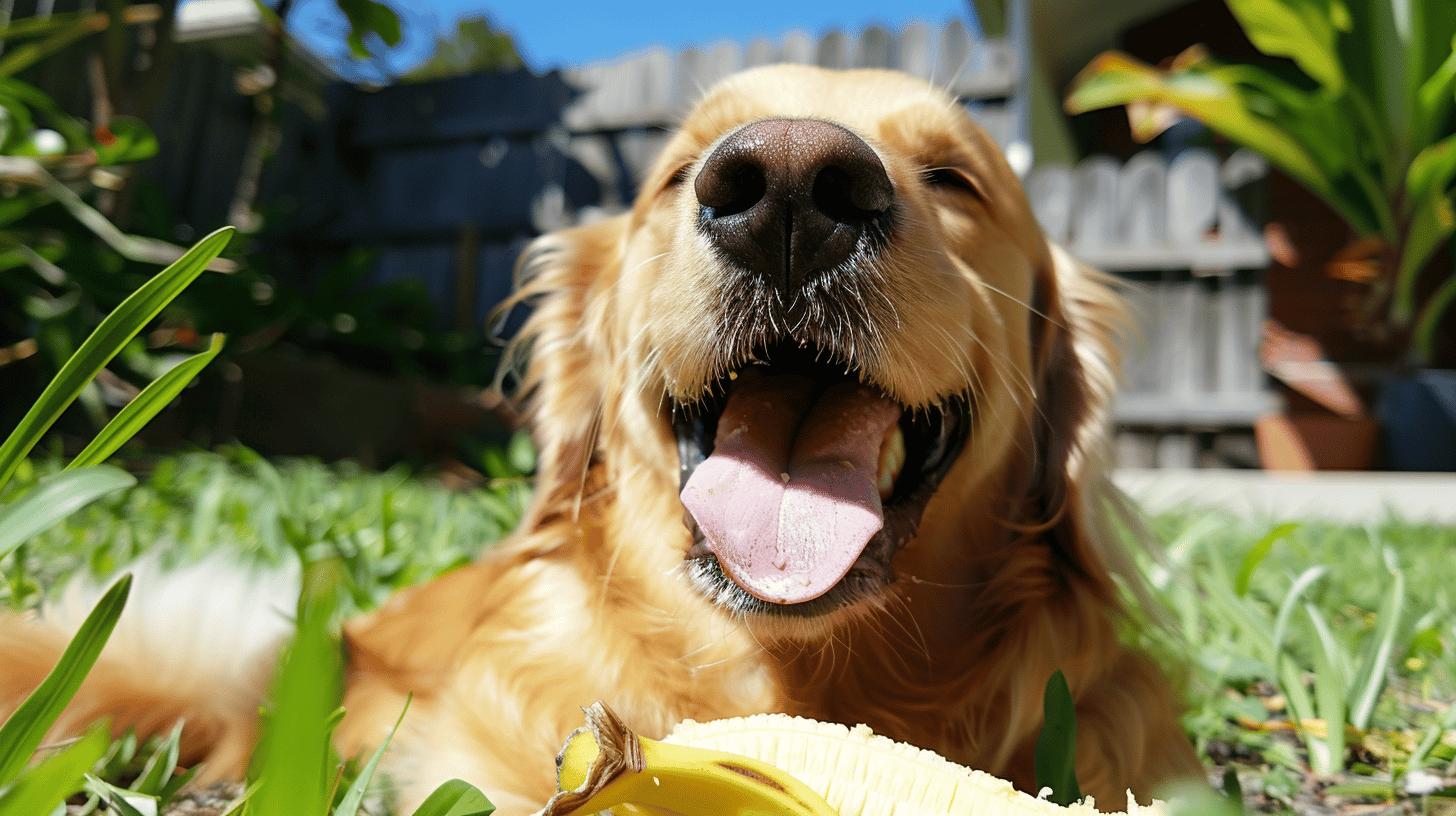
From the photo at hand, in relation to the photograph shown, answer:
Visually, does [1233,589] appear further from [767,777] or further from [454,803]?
[454,803]

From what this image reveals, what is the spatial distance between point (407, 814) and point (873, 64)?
641 cm

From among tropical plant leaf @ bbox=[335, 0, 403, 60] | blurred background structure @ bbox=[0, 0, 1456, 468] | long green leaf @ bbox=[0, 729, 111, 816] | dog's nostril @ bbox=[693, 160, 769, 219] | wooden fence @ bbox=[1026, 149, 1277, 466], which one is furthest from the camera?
wooden fence @ bbox=[1026, 149, 1277, 466]

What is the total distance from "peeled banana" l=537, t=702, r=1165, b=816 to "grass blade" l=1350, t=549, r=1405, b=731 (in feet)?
2.97

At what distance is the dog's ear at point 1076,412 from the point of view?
1.68m

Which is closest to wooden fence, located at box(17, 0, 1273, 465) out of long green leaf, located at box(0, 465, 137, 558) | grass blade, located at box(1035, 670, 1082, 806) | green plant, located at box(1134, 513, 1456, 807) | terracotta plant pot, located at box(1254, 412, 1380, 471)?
terracotta plant pot, located at box(1254, 412, 1380, 471)

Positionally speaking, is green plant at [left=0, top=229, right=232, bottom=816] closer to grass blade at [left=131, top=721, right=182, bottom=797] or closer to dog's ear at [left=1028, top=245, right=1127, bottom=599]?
grass blade at [left=131, top=721, right=182, bottom=797]

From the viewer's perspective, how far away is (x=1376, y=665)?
154 cm

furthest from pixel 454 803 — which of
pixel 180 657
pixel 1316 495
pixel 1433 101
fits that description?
pixel 1433 101

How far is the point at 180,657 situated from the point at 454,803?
3.23ft

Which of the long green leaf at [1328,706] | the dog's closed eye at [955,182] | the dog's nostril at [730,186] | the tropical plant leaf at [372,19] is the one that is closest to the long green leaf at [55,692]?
the dog's nostril at [730,186]

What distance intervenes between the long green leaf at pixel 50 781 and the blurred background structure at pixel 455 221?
10.8 ft

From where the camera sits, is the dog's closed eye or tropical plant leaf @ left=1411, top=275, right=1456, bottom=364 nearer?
the dog's closed eye

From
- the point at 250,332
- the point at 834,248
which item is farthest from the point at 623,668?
the point at 250,332

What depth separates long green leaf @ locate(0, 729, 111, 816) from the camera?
59 centimetres
